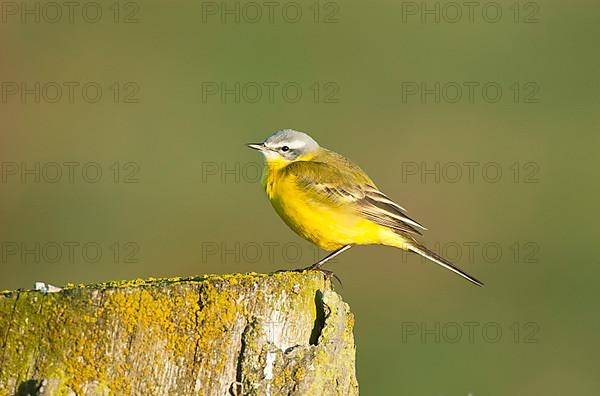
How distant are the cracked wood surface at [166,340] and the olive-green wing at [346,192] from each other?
307cm

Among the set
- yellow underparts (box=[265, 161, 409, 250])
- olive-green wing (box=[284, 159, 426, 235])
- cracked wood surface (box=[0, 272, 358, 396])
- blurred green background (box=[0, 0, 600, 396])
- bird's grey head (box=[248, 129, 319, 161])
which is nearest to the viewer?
cracked wood surface (box=[0, 272, 358, 396])

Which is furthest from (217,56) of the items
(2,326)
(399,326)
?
(2,326)

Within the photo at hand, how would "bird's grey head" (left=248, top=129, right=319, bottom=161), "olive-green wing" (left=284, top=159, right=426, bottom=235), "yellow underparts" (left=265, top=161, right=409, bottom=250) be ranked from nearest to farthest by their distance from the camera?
"yellow underparts" (left=265, top=161, right=409, bottom=250) < "olive-green wing" (left=284, top=159, right=426, bottom=235) < "bird's grey head" (left=248, top=129, right=319, bottom=161)

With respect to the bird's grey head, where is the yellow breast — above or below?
below

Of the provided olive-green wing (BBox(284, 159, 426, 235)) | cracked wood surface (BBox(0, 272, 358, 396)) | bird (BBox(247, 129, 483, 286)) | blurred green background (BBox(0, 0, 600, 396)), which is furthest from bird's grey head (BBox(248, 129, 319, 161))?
cracked wood surface (BBox(0, 272, 358, 396))

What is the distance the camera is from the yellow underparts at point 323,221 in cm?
805

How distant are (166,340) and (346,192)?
3.81m

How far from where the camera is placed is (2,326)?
180 inches

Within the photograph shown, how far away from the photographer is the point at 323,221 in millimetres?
8055

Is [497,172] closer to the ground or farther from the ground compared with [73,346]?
farther from the ground

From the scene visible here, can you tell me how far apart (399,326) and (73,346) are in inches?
340

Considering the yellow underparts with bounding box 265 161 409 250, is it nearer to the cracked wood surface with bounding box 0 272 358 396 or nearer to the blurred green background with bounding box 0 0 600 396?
the blurred green background with bounding box 0 0 600 396

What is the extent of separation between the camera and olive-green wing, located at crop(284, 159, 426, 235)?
8211 millimetres

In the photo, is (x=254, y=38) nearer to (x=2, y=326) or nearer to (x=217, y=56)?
(x=217, y=56)
